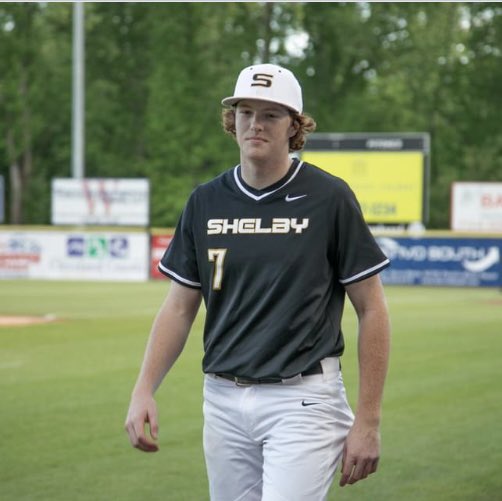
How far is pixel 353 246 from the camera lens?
4.45 m

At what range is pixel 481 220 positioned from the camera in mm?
33906

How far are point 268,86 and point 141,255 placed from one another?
29.7m

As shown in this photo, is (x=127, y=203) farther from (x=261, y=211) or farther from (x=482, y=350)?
(x=261, y=211)

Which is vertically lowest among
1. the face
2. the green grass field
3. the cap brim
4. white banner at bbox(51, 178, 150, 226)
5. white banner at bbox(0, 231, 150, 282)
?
white banner at bbox(0, 231, 150, 282)

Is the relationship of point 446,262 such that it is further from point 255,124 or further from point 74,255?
point 255,124

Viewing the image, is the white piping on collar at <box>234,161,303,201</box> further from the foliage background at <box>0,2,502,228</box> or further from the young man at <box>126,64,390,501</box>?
the foliage background at <box>0,2,502,228</box>

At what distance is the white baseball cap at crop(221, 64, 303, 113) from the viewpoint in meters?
4.43

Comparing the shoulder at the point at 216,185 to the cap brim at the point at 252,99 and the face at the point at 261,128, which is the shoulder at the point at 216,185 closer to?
the face at the point at 261,128

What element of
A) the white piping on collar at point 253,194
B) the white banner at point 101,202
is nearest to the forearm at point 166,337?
the white piping on collar at point 253,194

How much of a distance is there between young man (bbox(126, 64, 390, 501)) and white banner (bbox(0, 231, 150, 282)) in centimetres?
2946

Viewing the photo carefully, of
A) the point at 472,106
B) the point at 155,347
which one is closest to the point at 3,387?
the point at 155,347

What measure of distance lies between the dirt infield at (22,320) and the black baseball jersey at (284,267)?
16.2 meters

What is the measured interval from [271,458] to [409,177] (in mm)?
31077

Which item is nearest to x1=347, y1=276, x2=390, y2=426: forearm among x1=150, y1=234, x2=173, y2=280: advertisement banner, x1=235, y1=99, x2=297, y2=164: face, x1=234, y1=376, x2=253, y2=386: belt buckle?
x1=234, y1=376, x2=253, y2=386: belt buckle
